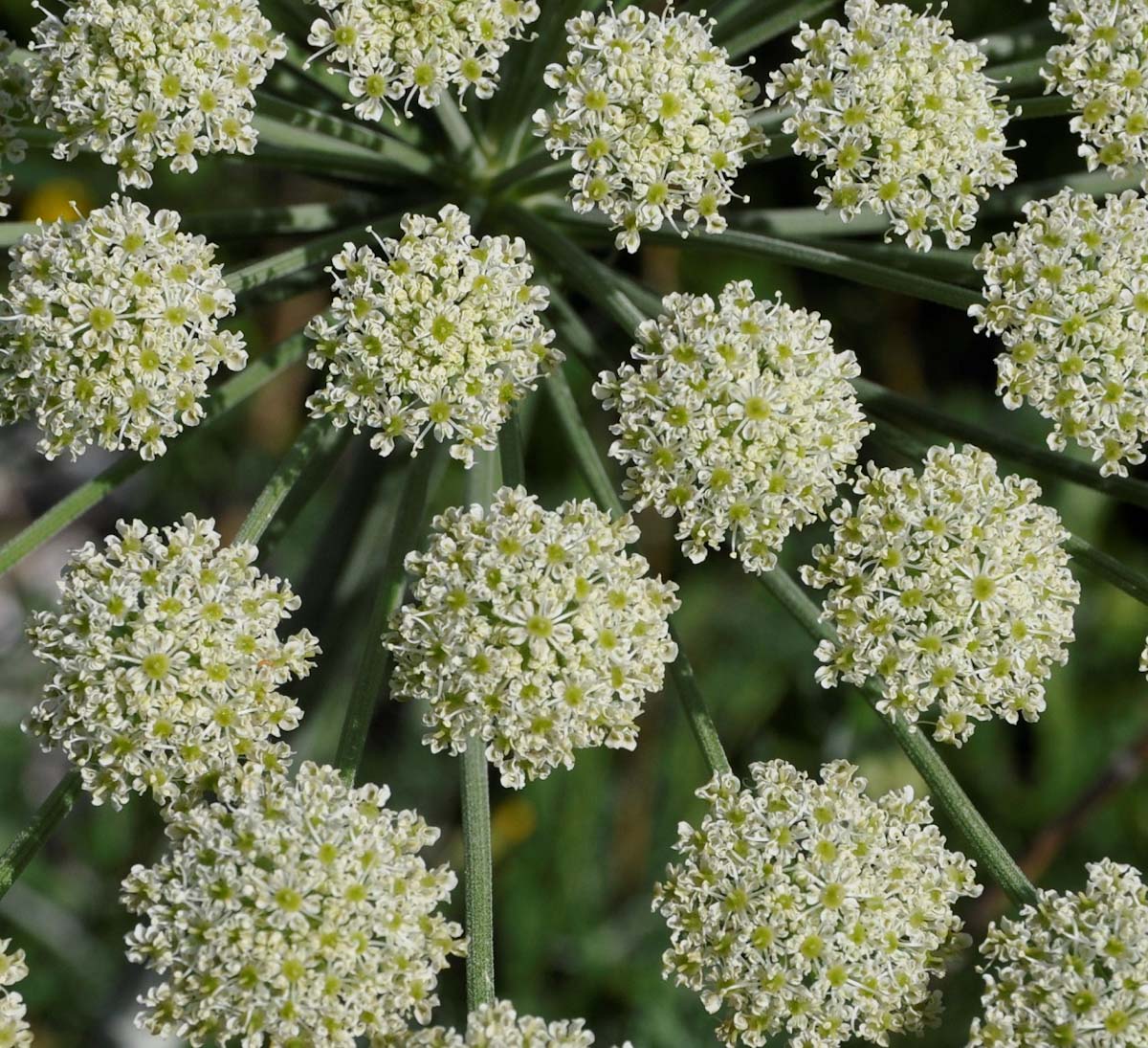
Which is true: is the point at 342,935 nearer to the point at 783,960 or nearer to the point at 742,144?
the point at 783,960

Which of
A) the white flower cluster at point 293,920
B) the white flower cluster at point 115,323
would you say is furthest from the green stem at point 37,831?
the white flower cluster at point 115,323

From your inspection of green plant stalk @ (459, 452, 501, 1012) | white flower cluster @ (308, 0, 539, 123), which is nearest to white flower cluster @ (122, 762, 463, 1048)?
green plant stalk @ (459, 452, 501, 1012)

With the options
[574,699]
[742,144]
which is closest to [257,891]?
[574,699]

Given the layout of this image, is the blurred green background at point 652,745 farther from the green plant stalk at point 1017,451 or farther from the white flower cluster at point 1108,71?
the white flower cluster at point 1108,71

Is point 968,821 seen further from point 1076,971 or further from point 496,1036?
point 496,1036

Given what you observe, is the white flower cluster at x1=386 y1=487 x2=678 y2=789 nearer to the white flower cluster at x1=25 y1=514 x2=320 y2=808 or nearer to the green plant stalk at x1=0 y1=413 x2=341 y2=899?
the white flower cluster at x1=25 y1=514 x2=320 y2=808
